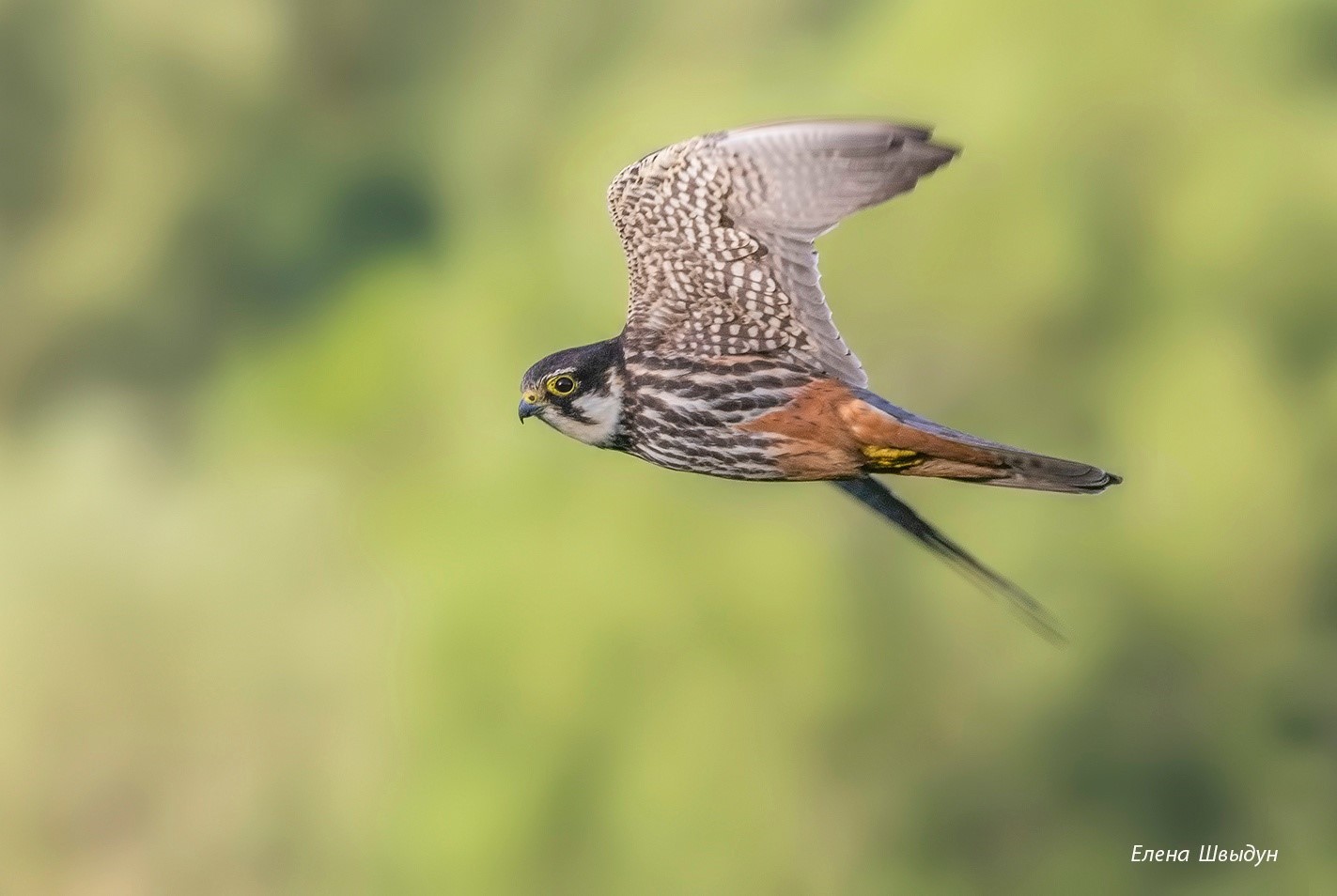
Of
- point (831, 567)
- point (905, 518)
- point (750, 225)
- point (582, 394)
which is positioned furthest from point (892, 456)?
point (831, 567)

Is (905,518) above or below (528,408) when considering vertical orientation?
below

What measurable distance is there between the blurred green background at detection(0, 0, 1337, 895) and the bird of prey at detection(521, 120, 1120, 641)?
5307mm

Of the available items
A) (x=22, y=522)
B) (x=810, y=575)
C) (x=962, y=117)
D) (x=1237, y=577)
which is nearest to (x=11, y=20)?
(x=22, y=522)

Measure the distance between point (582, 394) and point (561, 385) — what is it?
0.06 metres

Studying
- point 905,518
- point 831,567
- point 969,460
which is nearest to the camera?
point 969,460

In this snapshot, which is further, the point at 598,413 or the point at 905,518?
the point at 905,518

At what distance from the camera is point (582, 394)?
434cm

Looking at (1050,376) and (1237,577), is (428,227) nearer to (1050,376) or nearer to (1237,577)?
(1050,376)

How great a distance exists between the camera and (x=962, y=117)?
12.9 m

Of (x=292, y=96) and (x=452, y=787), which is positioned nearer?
(x=452, y=787)

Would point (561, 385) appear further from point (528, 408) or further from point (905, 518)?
point (905, 518)

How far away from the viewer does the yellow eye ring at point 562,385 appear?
4.30 meters

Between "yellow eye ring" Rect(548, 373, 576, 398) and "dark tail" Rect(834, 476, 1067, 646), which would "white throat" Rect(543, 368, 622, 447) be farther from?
"dark tail" Rect(834, 476, 1067, 646)

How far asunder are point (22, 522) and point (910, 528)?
42.5ft
